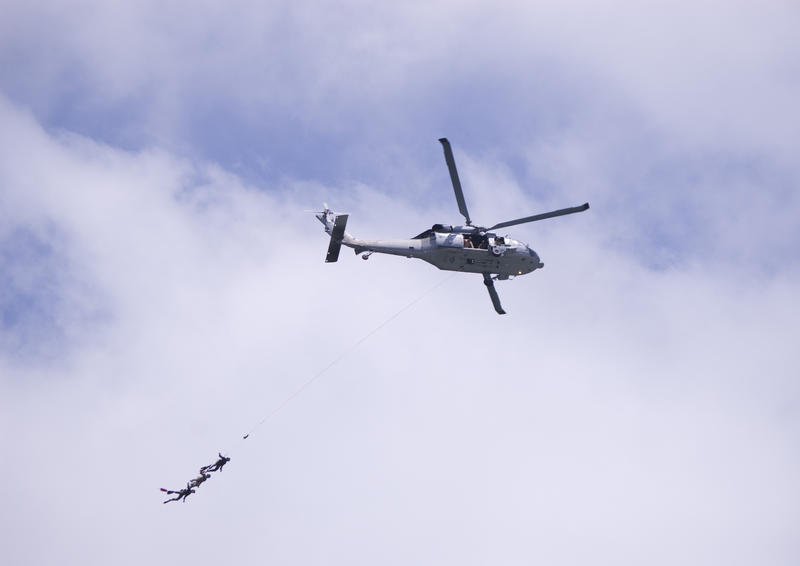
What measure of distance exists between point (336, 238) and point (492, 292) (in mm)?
10763

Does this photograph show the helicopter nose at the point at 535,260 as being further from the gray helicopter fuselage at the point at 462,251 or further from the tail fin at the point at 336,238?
the tail fin at the point at 336,238

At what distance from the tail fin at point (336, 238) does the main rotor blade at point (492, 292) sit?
9.42m

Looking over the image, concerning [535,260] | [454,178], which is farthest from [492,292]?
[454,178]

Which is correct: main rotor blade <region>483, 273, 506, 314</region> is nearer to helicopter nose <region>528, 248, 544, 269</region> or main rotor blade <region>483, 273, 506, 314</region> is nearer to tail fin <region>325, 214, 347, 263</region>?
helicopter nose <region>528, 248, 544, 269</region>

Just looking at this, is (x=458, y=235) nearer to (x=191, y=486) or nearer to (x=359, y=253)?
(x=359, y=253)

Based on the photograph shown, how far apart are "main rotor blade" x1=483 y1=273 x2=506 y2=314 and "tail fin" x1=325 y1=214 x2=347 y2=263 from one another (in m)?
9.42

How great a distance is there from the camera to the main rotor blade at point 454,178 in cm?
4550

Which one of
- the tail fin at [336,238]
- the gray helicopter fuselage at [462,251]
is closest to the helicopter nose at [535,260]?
the gray helicopter fuselage at [462,251]

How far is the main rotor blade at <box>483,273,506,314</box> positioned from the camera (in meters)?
53.0

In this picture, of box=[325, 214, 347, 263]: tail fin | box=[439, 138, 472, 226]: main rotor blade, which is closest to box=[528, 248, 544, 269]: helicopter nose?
box=[439, 138, 472, 226]: main rotor blade

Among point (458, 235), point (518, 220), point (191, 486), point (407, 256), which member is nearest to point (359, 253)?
point (407, 256)

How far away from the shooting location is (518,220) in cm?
4759

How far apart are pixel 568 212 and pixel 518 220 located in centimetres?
276

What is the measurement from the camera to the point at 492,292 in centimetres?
5341
